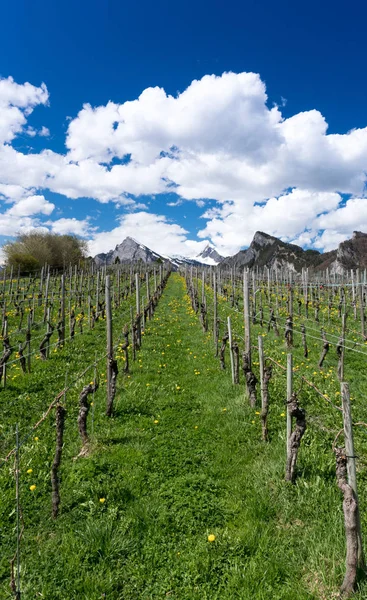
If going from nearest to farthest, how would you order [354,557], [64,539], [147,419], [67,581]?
[354,557] → [67,581] → [64,539] → [147,419]

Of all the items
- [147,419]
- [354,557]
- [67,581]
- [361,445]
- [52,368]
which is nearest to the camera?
[354,557]

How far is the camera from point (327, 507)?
4344 mm

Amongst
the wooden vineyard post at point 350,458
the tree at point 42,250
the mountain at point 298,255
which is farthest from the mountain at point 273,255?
the wooden vineyard post at point 350,458

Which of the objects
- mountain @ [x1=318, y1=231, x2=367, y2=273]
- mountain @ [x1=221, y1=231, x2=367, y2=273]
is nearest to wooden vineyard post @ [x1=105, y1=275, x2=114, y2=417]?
mountain @ [x1=221, y1=231, x2=367, y2=273]

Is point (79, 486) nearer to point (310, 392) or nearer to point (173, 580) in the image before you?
point (173, 580)

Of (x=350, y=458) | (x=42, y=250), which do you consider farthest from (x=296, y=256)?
(x=350, y=458)

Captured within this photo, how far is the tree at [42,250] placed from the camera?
56344mm

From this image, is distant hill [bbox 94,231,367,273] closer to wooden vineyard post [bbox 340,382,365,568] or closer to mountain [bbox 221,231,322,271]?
mountain [bbox 221,231,322,271]

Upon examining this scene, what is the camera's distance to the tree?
185 ft

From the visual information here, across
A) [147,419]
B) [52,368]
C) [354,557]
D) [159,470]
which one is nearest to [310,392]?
[147,419]

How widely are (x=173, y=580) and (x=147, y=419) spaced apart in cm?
366

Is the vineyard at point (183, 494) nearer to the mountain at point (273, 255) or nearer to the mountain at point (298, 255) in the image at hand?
the mountain at point (298, 255)

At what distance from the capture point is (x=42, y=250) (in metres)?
61.6

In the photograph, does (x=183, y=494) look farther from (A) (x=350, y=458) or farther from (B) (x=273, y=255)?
(B) (x=273, y=255)
